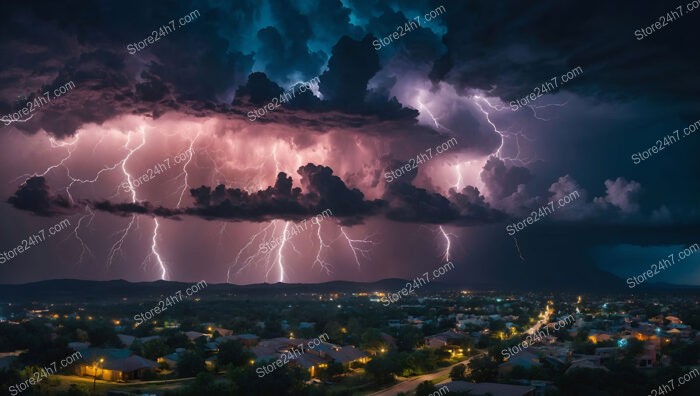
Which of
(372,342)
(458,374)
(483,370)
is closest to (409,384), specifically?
(458,374)

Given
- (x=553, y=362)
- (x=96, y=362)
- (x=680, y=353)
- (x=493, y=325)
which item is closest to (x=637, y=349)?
(x=680, y=353)

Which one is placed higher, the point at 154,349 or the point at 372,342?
the point at 154,349

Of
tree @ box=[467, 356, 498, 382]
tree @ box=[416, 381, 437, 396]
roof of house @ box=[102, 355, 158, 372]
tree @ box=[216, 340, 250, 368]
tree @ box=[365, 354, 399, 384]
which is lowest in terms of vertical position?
tree @ box=[467, 356, 498, 382]

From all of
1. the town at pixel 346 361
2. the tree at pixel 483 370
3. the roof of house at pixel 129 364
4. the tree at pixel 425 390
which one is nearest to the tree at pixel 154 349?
the town at pixel 346 361

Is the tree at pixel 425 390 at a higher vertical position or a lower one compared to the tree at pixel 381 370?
lower

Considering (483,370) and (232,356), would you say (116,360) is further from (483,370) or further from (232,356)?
(483,370)

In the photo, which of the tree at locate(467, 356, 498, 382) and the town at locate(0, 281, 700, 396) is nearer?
the town at locate(0, 281, 700, 396)

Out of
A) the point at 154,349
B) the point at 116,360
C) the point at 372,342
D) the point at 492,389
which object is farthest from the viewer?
the point at 372,342

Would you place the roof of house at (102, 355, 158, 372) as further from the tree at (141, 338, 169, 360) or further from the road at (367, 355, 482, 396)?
the road at (367, 355, 482, 396)

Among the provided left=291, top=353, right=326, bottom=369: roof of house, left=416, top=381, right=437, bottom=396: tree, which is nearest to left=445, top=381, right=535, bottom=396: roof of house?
left=416, top=381, right=437, bottom=396: tree

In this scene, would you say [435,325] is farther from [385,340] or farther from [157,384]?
[157,384]

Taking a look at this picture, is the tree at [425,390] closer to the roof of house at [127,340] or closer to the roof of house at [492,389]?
the roof of house at [492,389]
